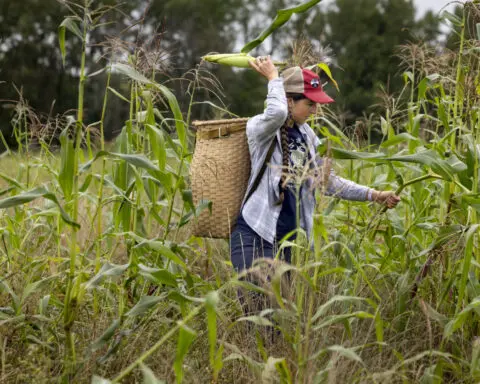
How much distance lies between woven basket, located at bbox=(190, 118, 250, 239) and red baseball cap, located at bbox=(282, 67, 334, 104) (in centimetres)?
30

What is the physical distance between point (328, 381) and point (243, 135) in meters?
→ 1.57

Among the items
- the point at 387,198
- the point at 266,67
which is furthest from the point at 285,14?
the point at 387,198

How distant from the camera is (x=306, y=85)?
3.78 m

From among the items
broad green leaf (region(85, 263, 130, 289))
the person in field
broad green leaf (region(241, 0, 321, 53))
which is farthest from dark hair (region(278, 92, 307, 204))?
broad green leaf (region(85, 263, 130, 289))

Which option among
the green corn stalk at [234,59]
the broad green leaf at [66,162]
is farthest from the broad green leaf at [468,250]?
the broad green leaf at [66,162]

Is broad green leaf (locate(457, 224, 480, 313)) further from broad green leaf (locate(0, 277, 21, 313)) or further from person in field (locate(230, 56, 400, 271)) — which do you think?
broad green leaf (locate(0, 277, 21, 313))

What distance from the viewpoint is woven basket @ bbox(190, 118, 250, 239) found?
3.70m

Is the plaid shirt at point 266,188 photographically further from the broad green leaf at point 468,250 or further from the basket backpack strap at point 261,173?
the broad green leaf at point 468,250

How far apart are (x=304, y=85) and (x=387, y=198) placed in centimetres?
76

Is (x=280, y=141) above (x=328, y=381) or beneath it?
above

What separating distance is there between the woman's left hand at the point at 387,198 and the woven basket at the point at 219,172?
72 cm

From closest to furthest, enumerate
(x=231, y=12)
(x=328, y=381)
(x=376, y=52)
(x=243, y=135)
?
1. (x=328, y=381)
2. (x=243, y=135)
3. (x=376, y=52)
4. (x=231, y=12)

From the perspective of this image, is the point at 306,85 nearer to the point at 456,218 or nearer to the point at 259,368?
the point at 456,218

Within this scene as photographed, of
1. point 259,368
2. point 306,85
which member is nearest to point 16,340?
point 259,368
